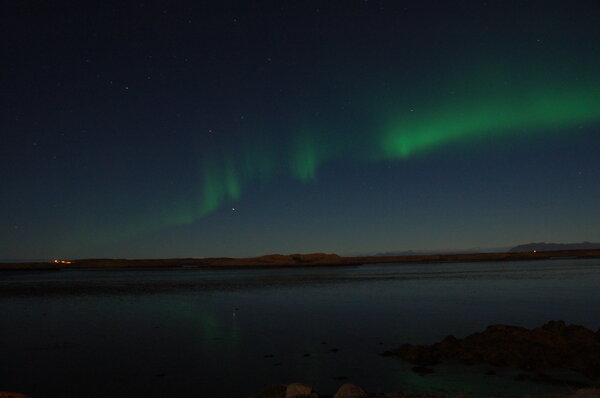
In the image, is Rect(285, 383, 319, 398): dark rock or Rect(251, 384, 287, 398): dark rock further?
Rect(251, 384, 287, 398): dark rock

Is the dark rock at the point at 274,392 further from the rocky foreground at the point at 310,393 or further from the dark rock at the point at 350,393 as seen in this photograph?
the dark rock at the point at 350,393

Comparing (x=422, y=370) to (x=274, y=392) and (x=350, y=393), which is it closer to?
(x=350, y=393)

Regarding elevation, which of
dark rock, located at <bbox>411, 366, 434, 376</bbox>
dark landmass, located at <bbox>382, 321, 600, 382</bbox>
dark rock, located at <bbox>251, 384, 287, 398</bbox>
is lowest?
dark rock, located at <bbox>411, 366, 434, 376</bbox>

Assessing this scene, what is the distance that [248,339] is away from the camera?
24.7 meters

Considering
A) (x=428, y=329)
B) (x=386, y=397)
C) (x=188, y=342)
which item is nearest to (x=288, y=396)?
(x=386, y=397)

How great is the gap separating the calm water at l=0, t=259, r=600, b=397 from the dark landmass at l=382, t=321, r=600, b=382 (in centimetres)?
106

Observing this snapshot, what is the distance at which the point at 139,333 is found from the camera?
27125 millimetres

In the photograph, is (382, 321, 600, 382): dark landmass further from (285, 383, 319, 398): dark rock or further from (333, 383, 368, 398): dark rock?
(285, 383, 319, 398): dark rock

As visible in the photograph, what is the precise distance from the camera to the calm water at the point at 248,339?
16359mm

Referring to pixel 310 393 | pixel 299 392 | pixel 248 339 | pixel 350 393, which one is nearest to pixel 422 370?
pixel 350 393

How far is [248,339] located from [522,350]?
43.8ft

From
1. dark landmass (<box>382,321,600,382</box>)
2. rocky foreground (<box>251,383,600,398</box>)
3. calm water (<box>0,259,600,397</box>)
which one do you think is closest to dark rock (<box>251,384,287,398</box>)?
rocky foreground (<box>251,383,600,398</box>)

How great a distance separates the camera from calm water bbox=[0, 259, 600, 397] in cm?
1636

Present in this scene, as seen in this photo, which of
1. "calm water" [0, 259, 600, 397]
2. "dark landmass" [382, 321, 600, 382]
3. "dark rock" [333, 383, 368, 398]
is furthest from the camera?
"dark landmass" [382, 321, 600, 382]
